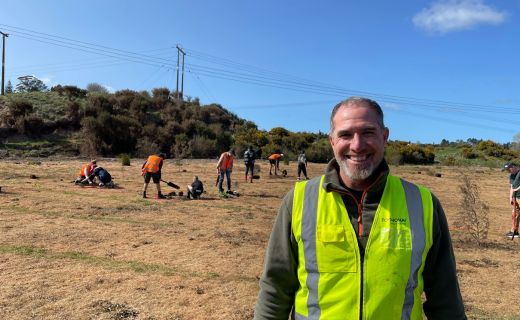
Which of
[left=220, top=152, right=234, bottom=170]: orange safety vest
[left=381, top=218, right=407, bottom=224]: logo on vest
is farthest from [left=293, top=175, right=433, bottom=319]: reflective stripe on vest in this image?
[left=220, top=152, right=234, bottom=170]: orange safety vest

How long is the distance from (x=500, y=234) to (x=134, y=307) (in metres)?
8.88

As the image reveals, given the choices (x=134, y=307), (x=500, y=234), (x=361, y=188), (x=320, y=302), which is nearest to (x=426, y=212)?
(x=361, y=188)

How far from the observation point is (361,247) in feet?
6.04

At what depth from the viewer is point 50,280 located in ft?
18.1

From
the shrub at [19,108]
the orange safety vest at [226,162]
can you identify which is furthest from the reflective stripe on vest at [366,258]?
the shrub at [19,108]

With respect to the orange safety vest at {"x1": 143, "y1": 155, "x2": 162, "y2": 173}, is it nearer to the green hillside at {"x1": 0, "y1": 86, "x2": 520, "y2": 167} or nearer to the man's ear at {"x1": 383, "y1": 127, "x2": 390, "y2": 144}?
the man's ear at {"x1": 383, "y1": 127, "x2": 390, "y2": 144}

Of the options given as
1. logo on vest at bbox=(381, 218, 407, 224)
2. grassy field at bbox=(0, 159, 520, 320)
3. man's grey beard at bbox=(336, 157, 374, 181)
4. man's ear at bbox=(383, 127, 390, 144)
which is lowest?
grassy field at bbox=(0, 159, 520, 320)

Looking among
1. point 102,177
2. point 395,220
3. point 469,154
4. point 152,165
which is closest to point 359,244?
point 395,220

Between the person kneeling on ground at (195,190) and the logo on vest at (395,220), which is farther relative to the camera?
the person kneeling on ground at (195,190)

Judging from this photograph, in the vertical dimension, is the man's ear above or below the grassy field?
above

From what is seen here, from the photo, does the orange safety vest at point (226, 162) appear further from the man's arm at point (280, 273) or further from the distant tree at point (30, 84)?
the distant tree at point (30, 84)

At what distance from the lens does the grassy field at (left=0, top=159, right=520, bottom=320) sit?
191 inches

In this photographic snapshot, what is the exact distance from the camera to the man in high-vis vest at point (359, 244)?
1788mm

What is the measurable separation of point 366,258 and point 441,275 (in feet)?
1.24
